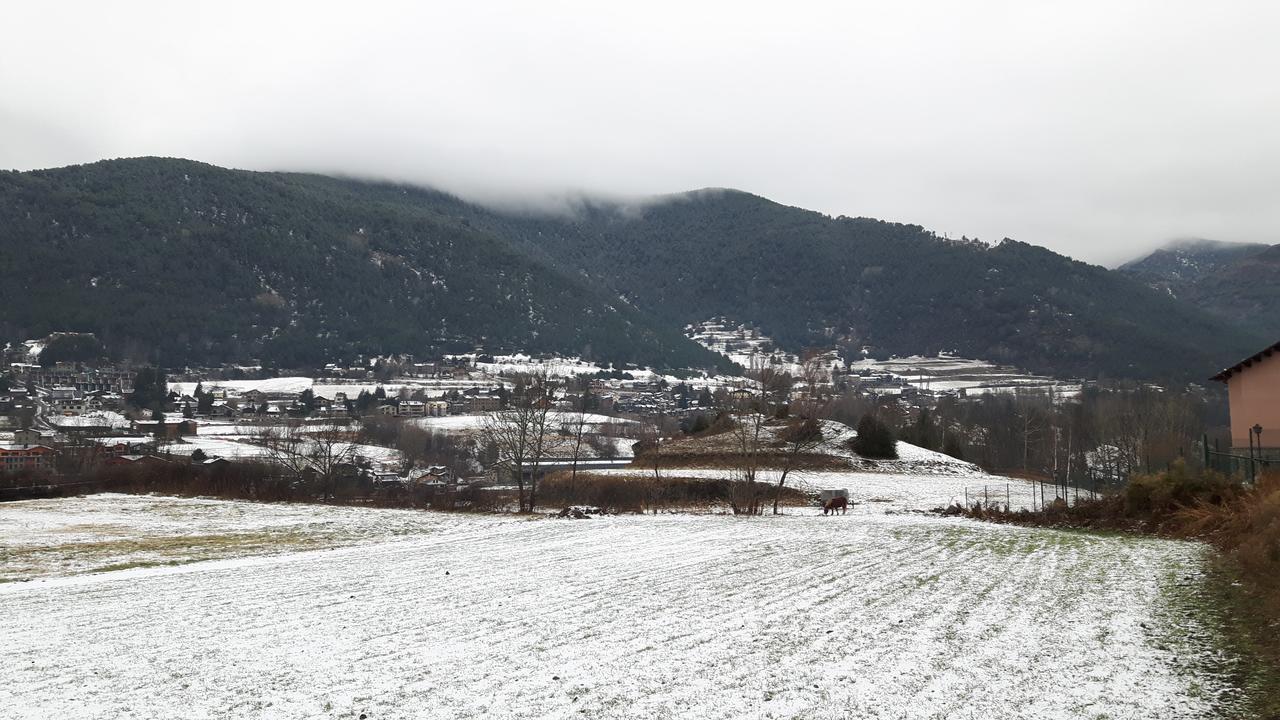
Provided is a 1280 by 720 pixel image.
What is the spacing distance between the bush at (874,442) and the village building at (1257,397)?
90.1 feet

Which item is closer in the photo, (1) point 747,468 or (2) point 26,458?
(1) point 747,468

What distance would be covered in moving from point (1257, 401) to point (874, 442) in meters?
29.7

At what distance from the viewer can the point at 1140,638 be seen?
12492 mm

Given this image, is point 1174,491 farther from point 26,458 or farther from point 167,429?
point 167,429

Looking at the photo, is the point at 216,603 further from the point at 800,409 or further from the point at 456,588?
the point at 800,409

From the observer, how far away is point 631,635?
1338 cm

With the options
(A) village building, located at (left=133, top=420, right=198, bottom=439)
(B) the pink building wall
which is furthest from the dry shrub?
(A) village building, located at (left=133, top=420, right=198, bottom=439)

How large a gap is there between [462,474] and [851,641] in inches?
3259

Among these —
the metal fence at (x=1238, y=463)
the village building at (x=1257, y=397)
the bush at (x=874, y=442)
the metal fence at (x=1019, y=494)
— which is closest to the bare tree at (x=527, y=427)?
the metal fence at (x=1019, y=494)

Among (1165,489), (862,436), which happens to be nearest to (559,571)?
(1165,489)

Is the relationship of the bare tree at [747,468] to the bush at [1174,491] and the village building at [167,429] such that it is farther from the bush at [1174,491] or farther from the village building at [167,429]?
the village building at [167,429]

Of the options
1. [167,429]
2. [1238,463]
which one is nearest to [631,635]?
[1238,463]

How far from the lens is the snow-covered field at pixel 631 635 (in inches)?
402

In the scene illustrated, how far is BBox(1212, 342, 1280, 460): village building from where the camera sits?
133ft
